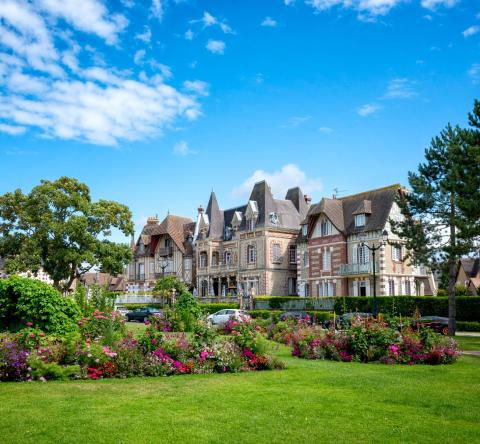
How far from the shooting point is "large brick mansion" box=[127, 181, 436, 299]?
141 feet

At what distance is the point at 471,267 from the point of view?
223 ft

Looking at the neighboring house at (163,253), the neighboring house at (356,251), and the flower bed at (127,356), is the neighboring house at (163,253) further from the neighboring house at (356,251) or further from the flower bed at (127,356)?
the flower bed at (127,356)

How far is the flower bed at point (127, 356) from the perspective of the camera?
11.8 metres

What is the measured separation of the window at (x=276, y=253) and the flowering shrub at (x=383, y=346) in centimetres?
3514

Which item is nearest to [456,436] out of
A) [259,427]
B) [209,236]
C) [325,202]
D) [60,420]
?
[259,427]

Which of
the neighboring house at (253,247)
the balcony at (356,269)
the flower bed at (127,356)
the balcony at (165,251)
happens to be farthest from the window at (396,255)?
the flower bed at (127,356)

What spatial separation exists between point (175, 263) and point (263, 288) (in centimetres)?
1634

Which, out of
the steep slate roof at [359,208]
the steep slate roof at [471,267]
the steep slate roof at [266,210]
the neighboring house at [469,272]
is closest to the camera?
the steep slate roof at [359,208]

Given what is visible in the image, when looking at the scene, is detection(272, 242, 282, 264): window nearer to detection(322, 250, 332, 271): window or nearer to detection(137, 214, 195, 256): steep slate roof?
detection(322, 250, 332, 271): window

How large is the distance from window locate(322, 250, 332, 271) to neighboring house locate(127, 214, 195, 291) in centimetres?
1992

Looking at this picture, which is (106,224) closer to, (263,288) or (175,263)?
(263,288)

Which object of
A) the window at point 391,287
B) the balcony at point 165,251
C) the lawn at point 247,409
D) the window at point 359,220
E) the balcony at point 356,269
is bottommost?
the lawn at point 247,409

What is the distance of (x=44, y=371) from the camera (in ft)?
38.5

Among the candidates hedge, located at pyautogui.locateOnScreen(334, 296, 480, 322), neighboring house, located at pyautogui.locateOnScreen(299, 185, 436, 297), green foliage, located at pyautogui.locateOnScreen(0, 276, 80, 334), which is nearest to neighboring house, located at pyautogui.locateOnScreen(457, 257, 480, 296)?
neighboring house, located at pyautogui.locateOnScreen(299, 185, 436, 297)
